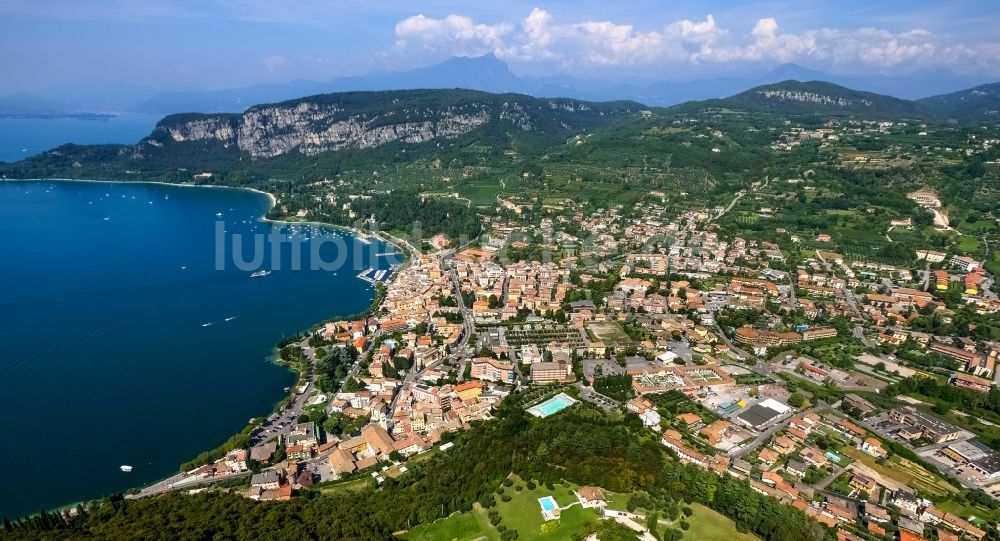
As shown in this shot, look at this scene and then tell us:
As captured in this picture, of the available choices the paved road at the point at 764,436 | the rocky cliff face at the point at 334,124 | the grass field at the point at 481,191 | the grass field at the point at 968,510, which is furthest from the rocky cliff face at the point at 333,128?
the grass field at the point at 968,510

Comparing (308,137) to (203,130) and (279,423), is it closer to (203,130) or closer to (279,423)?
(203,130)

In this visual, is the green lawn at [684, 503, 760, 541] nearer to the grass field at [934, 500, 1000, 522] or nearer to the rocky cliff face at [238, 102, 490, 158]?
the grass field at [934, 500, 1000, 522]

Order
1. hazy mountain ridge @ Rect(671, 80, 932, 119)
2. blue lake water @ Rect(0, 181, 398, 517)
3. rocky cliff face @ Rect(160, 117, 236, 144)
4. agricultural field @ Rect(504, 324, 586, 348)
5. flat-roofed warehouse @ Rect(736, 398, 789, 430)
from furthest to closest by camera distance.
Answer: hazy mountain ridge @ Rect(671, 80, 932, 119) → rocky cliff face @ Rect(160, 117, 236, 144) → agricultural field @ Rect(504, 324, 586, 348) → flat-roofed warehouse @ Rect(736, 398, 789, 430) → blue lake water @ Rect(0, 181, 398, 517)

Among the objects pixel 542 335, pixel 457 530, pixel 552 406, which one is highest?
pixel 542 335

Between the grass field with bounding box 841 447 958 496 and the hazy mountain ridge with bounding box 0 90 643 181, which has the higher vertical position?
the hazy mountain ridge with bounding box 0 90 643 181

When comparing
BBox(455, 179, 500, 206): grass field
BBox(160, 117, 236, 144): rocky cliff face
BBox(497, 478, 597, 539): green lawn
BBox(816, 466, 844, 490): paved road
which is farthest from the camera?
BBox(160, 117, 236, 144): rocky cliff face

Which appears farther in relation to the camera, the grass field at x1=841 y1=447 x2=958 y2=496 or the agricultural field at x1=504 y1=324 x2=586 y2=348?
the agricultural field at x1=504 y1=324 x2=586 y2=348

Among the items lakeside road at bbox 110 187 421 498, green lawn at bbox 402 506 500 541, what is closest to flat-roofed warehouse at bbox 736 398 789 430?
green lawn at bbox 402 506 500 541

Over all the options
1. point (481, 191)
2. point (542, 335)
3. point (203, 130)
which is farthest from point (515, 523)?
point (203, 130)
